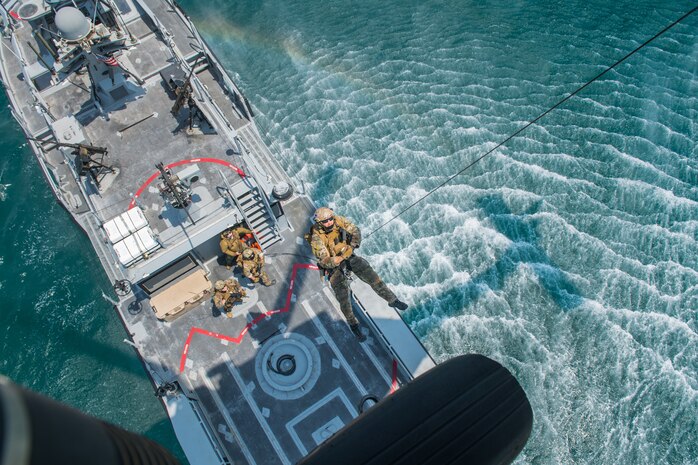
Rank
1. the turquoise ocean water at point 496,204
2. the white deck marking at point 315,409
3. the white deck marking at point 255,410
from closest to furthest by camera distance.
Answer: the white deck marking at point 255,410, the white deck marking at point 315,409, the turquoise ocean water at point 496,204

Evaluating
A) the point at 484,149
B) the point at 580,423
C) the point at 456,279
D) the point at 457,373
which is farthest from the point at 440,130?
the point at 457,373

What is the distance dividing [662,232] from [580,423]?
418 inches

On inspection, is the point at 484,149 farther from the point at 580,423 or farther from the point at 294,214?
the point at 580,423

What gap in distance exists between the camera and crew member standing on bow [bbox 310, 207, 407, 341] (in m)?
17.2

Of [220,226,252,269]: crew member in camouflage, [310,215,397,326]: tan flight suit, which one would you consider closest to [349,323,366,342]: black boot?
[310,215,397,326]: tan flight suit

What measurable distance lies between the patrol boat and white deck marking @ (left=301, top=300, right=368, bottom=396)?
57 millimetres

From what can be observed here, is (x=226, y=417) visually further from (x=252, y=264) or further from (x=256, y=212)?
(x=256, y=212)

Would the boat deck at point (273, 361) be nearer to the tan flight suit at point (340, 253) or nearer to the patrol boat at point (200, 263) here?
the patrol boat at point (200, 263)

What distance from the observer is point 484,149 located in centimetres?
2819

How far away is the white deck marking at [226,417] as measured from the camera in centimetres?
1867

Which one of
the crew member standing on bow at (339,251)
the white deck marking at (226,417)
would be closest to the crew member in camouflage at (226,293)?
the white deck marking at (226,417)

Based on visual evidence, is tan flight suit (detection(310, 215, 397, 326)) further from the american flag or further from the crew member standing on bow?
the american flag

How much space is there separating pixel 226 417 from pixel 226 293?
4880 mm

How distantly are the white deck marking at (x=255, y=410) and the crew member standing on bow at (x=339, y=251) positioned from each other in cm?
534
